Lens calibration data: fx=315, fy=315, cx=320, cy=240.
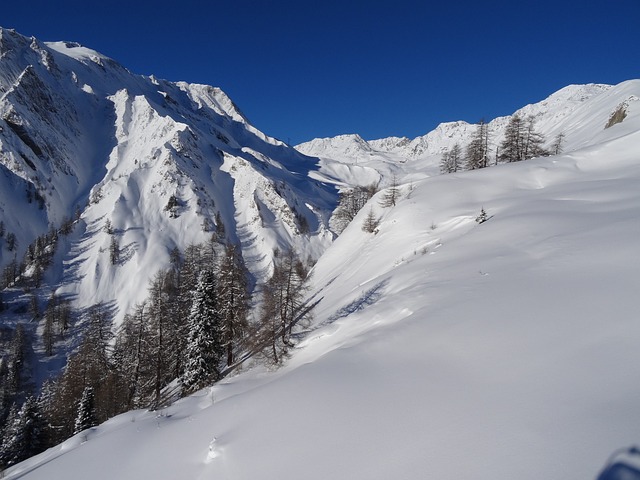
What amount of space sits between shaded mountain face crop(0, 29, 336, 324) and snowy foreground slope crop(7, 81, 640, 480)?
8127 cm

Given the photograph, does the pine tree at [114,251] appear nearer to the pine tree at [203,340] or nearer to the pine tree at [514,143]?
the pine tree at [203,340]

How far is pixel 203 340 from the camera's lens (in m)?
21.6

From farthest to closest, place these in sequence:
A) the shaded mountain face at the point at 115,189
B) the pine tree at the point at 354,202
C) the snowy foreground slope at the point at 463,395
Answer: the shaded mountain face at the point at 115,189 → the pine tree at the point at 354,202 → the snowy foreground slope at the point at 463,395

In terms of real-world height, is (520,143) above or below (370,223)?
A: above

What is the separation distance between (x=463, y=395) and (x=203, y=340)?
19.9 metres

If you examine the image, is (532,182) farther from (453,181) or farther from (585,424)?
(585,424)

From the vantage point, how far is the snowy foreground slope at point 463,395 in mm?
4039

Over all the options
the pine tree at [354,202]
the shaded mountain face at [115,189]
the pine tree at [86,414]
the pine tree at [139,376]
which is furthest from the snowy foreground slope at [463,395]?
the shaded mountain face at [115,189]

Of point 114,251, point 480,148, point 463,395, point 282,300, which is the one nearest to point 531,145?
point 480,148

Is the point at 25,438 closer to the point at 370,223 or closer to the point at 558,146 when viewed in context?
the point at 370,223

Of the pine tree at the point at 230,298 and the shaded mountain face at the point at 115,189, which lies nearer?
the pine tree at the point at 230,298

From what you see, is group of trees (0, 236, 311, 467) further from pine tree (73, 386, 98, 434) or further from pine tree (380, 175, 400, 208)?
pine tree (380, 175, 400, 208)

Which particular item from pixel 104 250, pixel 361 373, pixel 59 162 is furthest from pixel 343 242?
pixel 59 162

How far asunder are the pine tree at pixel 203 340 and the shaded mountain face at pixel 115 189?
213 feet
